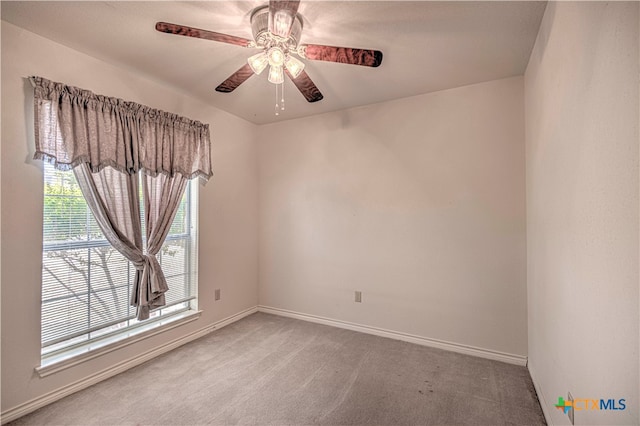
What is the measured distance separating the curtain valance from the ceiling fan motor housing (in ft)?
4.63

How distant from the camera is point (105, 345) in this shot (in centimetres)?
220

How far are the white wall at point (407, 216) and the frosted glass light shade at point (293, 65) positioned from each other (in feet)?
5.08

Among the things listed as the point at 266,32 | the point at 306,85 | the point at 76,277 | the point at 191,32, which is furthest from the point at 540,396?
the point at 76,277

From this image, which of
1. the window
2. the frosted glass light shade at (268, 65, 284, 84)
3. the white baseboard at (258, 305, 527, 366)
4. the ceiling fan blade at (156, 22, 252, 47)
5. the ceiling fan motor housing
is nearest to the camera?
the ceiling fan blade at (156, 22, 252, 47)

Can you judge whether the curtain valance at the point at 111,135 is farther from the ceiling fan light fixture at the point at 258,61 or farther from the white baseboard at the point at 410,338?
the white baseboard at the point at 410,338

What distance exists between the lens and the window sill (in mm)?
1927

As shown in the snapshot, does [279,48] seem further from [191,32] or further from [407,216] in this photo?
[407,216]

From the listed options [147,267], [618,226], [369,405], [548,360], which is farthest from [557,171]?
[147,267]

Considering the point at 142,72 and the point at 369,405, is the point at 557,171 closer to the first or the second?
the point at 369,405

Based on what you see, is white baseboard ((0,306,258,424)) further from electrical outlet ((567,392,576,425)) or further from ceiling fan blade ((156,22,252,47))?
electrical outlet ((567,392,576,425))

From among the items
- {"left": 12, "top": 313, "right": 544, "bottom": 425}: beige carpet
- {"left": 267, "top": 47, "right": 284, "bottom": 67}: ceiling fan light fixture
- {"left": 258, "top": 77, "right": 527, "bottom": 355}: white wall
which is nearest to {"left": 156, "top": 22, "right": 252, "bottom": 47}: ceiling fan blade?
{"left": 267, "top": 47, "right": 284, "bottom": 67}: ceiling fan light fixture

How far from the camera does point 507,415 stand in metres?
1.80

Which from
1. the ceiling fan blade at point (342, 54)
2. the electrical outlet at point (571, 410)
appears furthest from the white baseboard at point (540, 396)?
the ceiling fan blade at point (342, 54)

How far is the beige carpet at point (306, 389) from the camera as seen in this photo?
1.78 m
